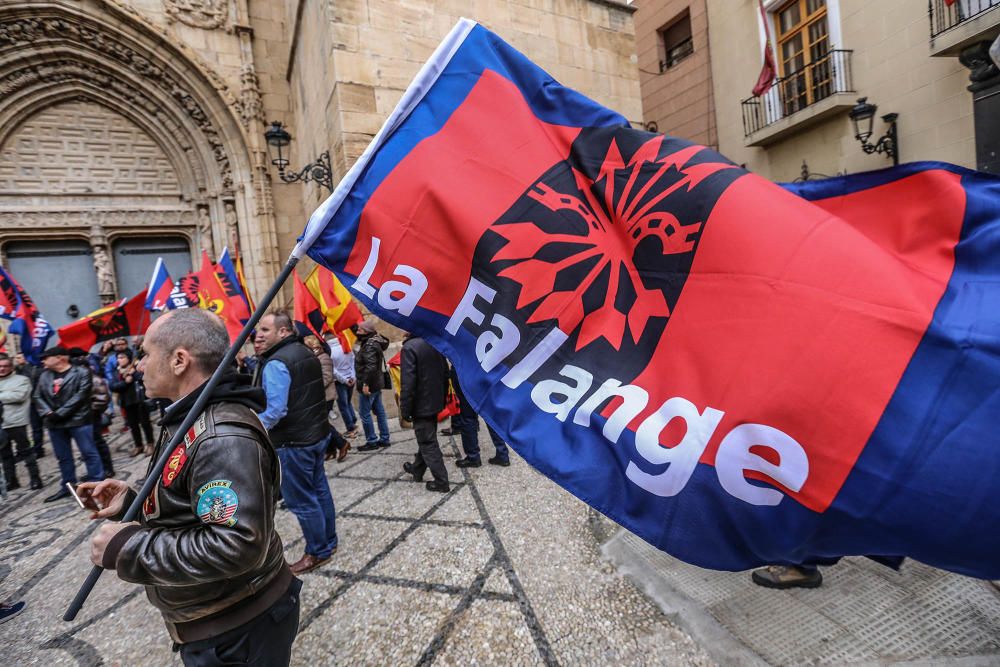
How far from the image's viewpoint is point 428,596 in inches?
107

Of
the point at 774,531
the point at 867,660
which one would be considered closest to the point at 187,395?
the point at 774,531

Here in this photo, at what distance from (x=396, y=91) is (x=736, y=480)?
289 inches

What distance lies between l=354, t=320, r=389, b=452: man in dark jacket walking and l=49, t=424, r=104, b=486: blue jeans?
2.77 m

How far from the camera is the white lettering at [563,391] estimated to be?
1.39 metres

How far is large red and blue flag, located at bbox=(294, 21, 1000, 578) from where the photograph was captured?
102 cm

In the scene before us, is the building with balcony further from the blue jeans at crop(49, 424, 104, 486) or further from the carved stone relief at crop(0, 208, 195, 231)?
the carved stone relief at crop(0, 208, 195, 231)

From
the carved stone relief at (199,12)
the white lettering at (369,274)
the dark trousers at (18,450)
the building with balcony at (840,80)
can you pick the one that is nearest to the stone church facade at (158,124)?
the carved stone relief at (199,12)

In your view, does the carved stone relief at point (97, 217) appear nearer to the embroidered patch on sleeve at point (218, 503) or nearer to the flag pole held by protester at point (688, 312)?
the flag pole held by protester at point (688, 312)

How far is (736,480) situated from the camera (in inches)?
44.0

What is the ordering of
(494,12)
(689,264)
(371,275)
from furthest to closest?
(494,12) < (371,275) < (689,264)

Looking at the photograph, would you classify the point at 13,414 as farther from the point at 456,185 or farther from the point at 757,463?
the point at 757,463

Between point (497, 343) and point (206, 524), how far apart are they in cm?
102

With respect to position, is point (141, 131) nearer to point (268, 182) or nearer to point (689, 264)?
point (268, 182)

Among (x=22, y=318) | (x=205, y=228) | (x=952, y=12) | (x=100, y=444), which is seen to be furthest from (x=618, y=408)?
(x=205, y=228)
